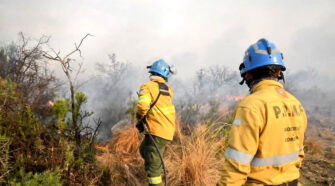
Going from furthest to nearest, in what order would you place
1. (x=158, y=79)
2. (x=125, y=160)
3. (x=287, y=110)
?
(x=125, y=160) → (x=158, y=79) → (x=287, y=110)

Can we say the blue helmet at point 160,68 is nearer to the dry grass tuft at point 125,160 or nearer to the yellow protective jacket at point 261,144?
the dry grass tuft at point 125,160

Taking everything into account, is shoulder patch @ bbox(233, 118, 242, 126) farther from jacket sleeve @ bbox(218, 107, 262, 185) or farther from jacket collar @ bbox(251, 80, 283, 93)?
jacket collar @ bbox(251, 80, 283, 93)

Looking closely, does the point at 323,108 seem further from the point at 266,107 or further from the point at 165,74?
the point at 266,107

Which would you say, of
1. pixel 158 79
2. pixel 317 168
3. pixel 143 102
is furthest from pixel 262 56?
pixel 317 168

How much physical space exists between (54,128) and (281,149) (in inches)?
130

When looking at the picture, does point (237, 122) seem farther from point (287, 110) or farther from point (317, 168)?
point (317, 168)

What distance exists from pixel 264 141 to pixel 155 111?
6.69ft

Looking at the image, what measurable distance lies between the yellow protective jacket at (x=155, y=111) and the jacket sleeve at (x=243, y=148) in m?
1.89

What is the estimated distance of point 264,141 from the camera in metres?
1.20

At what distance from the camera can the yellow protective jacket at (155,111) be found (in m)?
3.00

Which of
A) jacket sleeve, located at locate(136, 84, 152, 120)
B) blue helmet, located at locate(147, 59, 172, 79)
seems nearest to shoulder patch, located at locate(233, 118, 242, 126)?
jacket sleeve, located at locate(136, 84, 152, 120)

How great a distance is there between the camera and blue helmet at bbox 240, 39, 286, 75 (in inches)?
56.7

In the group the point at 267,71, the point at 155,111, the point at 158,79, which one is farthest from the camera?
the point at 158,79

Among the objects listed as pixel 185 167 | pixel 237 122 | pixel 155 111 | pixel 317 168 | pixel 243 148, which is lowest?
pixel 317 168
